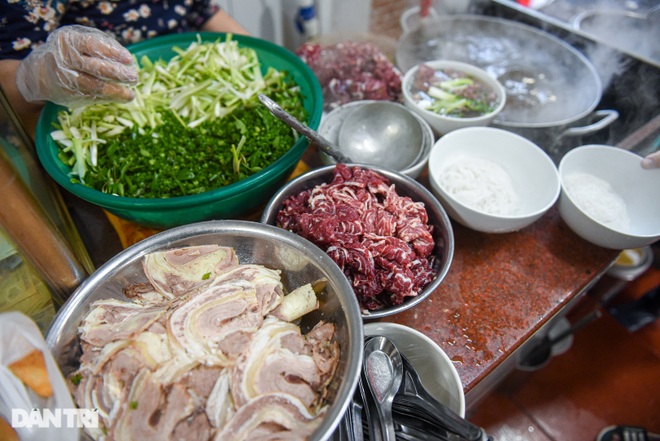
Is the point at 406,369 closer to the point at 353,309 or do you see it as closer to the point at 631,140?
the point at 353,309

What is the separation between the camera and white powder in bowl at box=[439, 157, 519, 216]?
2.08m

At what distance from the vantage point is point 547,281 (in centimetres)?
200

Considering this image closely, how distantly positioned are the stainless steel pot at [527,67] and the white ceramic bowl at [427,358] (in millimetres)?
1545

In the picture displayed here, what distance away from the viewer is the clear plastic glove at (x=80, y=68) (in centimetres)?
184

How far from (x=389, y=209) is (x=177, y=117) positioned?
133 cm

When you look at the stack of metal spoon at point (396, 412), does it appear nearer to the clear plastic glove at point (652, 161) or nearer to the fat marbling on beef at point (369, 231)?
the fat marbling on beef at point (369, 231)

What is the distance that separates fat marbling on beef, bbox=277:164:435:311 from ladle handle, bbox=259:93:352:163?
15cm

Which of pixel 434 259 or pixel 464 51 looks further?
pixel 464 51

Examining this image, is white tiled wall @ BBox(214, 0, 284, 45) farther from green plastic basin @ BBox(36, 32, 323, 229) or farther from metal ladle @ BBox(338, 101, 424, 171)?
metal ladle @ BBox(338, 101, 424, 171)

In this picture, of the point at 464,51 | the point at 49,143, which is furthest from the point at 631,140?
the point at 49,143

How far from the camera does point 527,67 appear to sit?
3.09 metres

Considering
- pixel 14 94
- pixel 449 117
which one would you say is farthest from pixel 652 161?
pixel 14 94

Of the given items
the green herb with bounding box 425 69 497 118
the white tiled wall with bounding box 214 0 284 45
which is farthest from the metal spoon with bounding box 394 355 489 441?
the white tiled wall with bounding box 214 0 284 45

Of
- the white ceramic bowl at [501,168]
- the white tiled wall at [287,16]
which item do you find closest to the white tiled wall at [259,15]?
the white tiled wall at [287,16]
